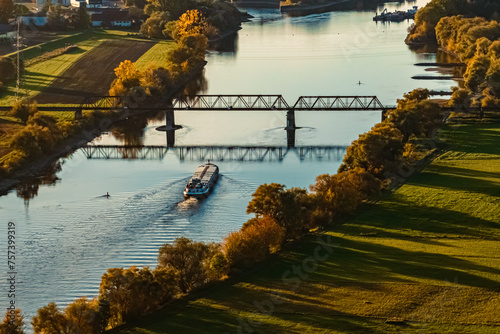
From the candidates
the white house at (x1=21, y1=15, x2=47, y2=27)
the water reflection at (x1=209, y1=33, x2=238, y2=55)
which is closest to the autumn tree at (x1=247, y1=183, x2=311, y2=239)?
the water reflection at (x1=209, y1=33, x2=238, y2=55)

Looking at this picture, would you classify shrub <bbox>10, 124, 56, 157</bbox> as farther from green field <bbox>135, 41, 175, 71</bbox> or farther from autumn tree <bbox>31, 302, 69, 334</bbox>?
green field <bbox>135, 41, 175, 71</bbox>

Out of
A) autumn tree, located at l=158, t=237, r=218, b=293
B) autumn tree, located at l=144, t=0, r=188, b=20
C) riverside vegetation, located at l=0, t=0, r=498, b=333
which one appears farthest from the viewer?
autumn tree, located at l=144, t=0, r=188, b=20

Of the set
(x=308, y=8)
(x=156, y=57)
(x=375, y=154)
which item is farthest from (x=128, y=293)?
(x=308, y=8)

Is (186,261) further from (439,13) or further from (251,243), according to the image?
(439,13)

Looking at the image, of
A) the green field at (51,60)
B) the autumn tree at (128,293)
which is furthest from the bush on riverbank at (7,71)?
the autumn tree at (128,293)

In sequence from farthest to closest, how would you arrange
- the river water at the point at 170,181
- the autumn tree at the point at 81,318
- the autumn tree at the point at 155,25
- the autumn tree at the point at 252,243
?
the autumn tree at the point at 155,25
the river water at the point at 170,181
the autumn tree at the point at 252,243
the autumn tree at the point at 81,318

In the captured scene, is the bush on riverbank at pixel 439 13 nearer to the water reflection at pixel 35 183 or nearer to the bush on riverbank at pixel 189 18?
the bush on riverbank at pixel 189 18

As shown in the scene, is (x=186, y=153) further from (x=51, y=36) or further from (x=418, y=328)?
(x=51, y=36)
